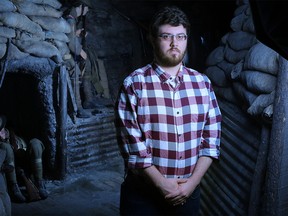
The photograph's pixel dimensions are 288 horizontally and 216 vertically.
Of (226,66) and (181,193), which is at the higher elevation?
(226,66)

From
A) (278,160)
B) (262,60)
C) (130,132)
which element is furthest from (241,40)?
(130,132)

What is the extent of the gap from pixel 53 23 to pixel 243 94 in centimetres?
362

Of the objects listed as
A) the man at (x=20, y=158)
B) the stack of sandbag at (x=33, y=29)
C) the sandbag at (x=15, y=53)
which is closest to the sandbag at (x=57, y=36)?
the stack of sandbag at (x=33, y=29)

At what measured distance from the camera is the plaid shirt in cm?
244

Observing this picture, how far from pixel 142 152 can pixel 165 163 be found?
193 mm

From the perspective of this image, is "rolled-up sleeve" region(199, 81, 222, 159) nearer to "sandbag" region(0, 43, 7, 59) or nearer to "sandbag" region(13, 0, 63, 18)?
"sandbag" region(0, 43, 7, 59)

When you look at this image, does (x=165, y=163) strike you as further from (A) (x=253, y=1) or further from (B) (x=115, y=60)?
(B) (x=115, y=60)

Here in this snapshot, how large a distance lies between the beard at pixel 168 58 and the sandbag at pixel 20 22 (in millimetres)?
3730

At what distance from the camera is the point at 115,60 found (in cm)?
832

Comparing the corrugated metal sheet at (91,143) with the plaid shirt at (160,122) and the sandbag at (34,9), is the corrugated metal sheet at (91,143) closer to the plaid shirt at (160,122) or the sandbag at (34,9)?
the sandbag at (34,9)

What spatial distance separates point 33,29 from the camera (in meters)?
5.83

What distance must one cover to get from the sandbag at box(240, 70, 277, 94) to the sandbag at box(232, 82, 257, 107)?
74 mm

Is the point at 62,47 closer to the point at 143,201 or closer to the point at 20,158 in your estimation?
the point at 20,158

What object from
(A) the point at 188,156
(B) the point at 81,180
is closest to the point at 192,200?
(A) the point at 188,156
